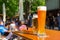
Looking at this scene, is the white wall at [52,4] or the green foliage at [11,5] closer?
the white wall at [52,4]

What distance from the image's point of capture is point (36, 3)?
31.1 m

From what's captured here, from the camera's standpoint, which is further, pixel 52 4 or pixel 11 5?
pixel 11 5

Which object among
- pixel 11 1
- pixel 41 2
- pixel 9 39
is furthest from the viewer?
pixel 41 2

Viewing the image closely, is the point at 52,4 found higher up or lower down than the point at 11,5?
higher up

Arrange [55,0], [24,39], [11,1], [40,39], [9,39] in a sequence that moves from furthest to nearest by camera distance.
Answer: [11,1]
[55,0]
[9,39]
[24,39]
[40,39]

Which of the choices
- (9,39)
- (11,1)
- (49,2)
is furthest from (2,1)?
(9,39)

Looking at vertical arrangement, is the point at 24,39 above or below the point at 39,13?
below

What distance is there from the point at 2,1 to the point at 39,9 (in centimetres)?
2612

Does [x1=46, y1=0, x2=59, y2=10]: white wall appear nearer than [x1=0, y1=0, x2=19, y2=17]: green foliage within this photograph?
Yes

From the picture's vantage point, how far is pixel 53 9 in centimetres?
1591

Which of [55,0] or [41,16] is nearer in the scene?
[41,16]

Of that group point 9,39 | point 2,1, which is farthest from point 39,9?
point 2,1

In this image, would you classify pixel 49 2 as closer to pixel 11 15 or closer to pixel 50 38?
pixel 50 38

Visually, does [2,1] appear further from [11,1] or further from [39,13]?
[39,13]
